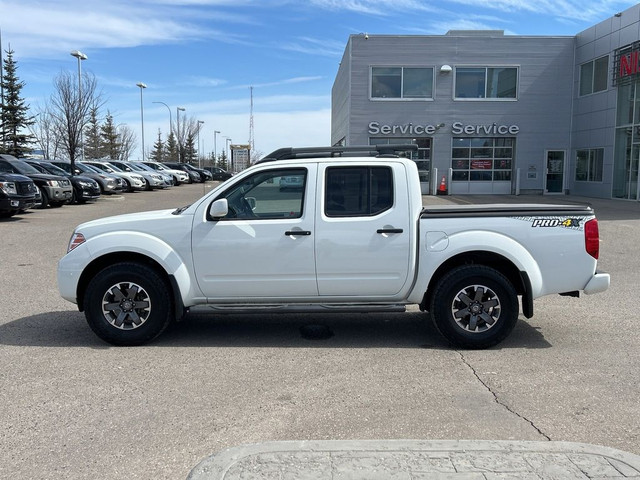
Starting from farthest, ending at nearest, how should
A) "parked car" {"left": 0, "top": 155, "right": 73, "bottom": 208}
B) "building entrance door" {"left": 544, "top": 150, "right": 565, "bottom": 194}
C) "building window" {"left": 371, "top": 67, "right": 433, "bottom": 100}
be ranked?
"building entrance door" {"left": 544, "top": 150, "right": 565, "bottom": 194}
"building window" {"left": 371, "top": 67, "right": 433, "bottom": 100}
"parked car" {"left": 0, "top": 155, "right": 73, "bottom": 208}

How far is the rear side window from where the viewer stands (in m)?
5.70

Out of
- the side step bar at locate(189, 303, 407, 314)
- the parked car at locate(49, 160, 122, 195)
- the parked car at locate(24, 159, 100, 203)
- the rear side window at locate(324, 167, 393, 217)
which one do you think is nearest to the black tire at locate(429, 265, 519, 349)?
the side step bar at locate(189, 303, 407, 314)

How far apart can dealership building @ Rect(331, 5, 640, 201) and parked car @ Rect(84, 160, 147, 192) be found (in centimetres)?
1228

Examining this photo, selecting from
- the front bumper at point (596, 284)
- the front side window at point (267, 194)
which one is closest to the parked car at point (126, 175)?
the front side window at point (267, 194)

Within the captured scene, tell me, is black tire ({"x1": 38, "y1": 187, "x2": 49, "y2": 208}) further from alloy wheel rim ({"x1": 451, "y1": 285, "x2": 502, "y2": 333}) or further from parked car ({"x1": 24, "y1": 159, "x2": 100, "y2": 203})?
alloy wheel rim ({"x1": 451, "y1": 285, "x2": 502, "y2": 333})

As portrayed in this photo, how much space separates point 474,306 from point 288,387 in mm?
2037

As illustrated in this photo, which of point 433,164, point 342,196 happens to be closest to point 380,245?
point 342,196

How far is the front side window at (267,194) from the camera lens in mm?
5746

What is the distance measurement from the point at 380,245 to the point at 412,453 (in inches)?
96.6

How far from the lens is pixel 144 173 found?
114 feet

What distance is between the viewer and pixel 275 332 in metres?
6.38

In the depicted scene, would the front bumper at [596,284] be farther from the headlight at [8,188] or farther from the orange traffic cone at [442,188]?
the orange traffic cone at [442,188]

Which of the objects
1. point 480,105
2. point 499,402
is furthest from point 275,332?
point 480,105

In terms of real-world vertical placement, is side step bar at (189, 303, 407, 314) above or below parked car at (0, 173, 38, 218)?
below
